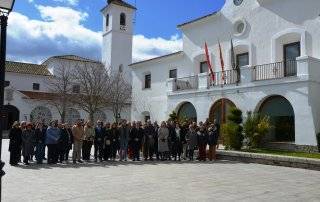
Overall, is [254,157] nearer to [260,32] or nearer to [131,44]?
[260,32]

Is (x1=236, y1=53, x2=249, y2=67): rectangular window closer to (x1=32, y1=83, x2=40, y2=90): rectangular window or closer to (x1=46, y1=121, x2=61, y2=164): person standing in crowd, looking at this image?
(x1=46, y1=121, x2=61, y2=164): person standing in crowd

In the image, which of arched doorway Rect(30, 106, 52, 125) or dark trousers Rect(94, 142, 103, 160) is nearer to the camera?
dark trousers Rect(94, 142, 103, 160)

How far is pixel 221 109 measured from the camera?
24.0 metres

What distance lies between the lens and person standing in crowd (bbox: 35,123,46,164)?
16237mm

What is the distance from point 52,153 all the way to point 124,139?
10.8 feet

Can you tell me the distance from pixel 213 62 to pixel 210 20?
2838 millimetres

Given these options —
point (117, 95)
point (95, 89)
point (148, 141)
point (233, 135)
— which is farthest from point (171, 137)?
point (117, 95)

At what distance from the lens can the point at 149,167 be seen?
15.2 metres

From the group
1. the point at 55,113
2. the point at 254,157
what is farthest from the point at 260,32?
the point at 55,113

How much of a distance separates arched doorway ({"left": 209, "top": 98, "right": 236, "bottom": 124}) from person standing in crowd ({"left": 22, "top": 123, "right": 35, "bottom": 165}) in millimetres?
11348

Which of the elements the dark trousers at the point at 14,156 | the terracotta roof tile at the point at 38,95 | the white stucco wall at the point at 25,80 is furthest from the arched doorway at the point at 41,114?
the dark trousers at the point at 14,156

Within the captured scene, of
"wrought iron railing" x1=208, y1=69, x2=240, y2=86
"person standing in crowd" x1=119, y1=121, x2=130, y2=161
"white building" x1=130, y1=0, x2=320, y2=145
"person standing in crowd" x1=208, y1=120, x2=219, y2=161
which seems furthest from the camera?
"wrought iron railing" x1=208, y1=69, x2=240, y2=86

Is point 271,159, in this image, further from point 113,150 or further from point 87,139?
point 87,139

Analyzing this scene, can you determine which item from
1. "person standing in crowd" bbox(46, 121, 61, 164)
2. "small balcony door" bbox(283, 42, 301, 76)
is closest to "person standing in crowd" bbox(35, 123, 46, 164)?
"person standing in crowd" bbox(46, 121, 61, 164)
